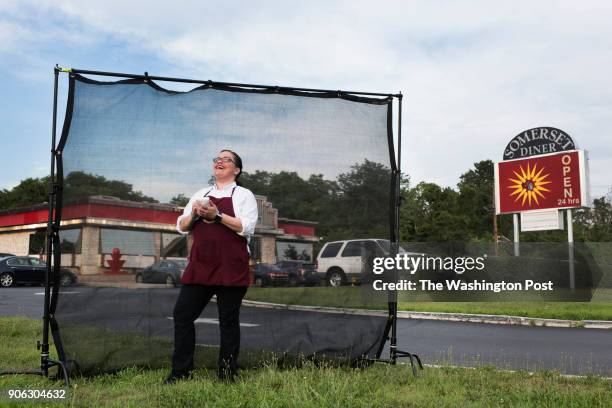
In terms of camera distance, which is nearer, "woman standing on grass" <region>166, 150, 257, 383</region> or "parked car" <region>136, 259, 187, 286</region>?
"woman standing on grass" <region>166, 150, 257, 383</region>

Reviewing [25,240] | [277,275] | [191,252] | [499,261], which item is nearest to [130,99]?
[191,252]

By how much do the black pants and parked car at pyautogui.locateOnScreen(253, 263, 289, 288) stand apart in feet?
1.85

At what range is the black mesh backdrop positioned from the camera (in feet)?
17.6

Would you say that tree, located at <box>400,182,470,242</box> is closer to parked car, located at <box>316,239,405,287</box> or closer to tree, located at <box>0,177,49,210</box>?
tree, located at <box>0,177,49,210</box>

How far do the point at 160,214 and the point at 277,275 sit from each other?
4.06 ft

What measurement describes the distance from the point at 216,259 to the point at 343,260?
148cm

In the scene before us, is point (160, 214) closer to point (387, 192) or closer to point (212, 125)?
point (212, 125)

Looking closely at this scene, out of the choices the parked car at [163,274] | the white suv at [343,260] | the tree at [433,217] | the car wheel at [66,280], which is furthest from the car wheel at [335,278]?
the tree at [433,217]

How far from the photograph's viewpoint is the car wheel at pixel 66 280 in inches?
207

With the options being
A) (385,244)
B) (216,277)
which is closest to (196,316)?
(216,277)

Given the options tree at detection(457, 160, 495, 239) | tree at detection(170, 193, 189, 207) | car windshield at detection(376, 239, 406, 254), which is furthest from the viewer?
tree at detection(457, 160, 495, 239)

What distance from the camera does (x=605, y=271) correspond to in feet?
74.9

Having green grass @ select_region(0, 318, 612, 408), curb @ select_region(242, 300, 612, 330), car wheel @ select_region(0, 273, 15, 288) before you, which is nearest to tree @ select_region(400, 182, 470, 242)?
car wheel @ select_region(0, 273, 15, 288)

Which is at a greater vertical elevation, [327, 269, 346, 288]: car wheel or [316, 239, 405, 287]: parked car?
[316, 239, 405, 287]: parked car
